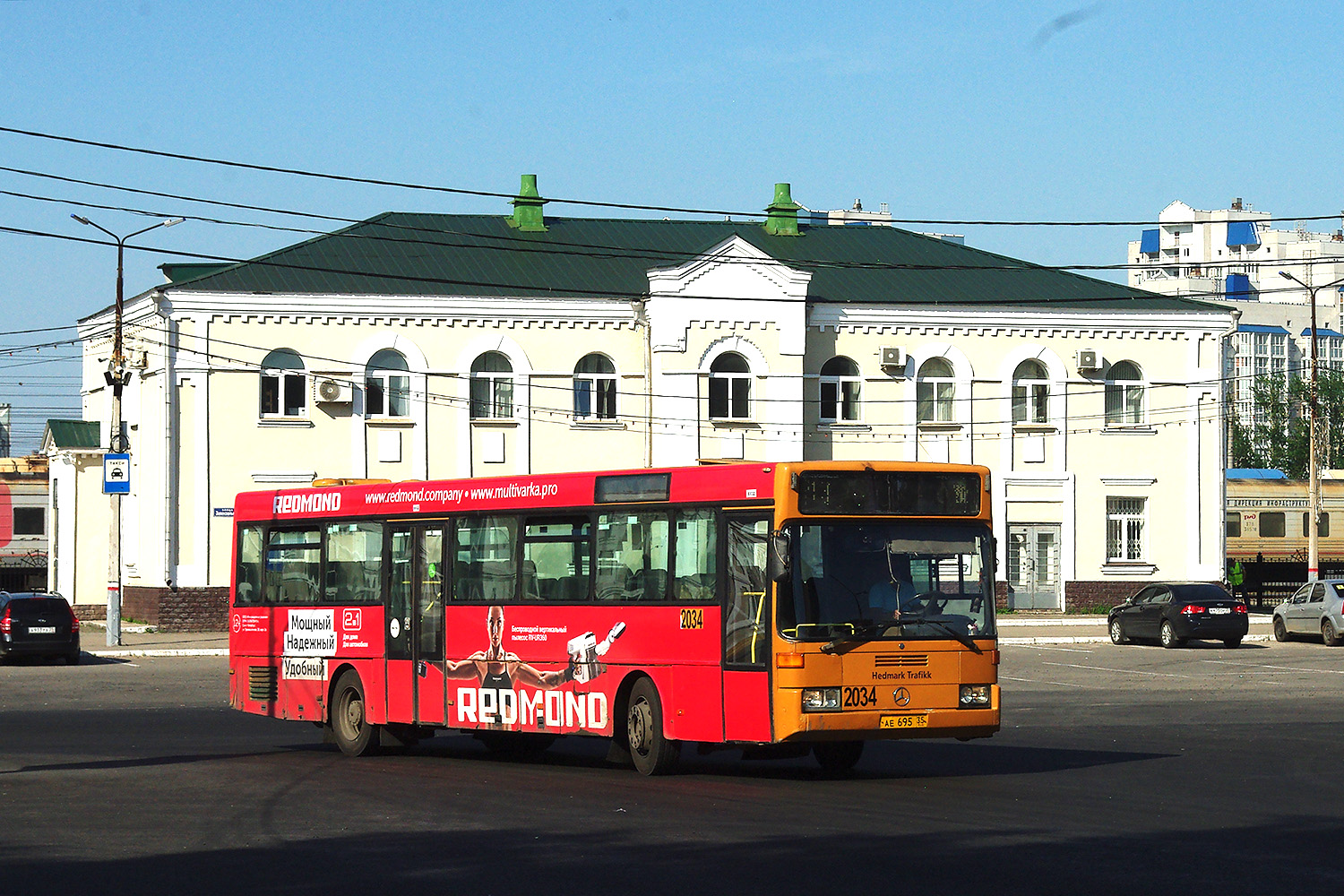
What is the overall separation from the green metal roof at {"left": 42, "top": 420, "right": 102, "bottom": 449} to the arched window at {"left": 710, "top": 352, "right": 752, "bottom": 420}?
17801mm

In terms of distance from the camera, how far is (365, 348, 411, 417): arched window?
152 ft

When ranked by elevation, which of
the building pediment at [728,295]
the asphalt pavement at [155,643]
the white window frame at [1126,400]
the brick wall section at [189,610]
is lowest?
the asphalt pavement at [155,643]

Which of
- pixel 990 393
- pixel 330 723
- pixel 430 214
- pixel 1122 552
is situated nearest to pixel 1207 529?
pixel 1122 552

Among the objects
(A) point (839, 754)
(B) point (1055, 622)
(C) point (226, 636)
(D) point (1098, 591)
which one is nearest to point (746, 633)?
(A) point (839, 754)

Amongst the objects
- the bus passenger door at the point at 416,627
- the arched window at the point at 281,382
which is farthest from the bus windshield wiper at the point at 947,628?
the arched window at the point at 281,382

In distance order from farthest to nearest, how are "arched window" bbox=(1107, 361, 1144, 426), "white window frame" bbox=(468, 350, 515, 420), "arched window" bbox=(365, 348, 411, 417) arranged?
"arched window" bbox=(1107, 361, 1144, 426) < "white window frame" bbox=(468, 350, 515, 420) < "arched window" bbox=(365, 348, 411, 417)

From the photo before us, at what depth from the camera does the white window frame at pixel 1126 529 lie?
5031 cm

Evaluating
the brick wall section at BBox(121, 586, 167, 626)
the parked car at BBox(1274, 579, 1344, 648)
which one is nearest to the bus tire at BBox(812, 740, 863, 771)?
the parked car at BBox(1274, 579, 1344, 648)

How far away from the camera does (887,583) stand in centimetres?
1498

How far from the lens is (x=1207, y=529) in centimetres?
5044

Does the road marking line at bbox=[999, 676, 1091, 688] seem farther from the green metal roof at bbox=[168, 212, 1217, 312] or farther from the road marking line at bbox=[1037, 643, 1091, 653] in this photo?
the green metal roof at bbox=[168, 212, 1217, 312]

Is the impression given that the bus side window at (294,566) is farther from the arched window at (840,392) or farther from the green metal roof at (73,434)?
the green metal roof at (73,434)

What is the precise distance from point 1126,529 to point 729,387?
39.7 ft

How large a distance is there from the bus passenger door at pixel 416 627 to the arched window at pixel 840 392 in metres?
31.3
